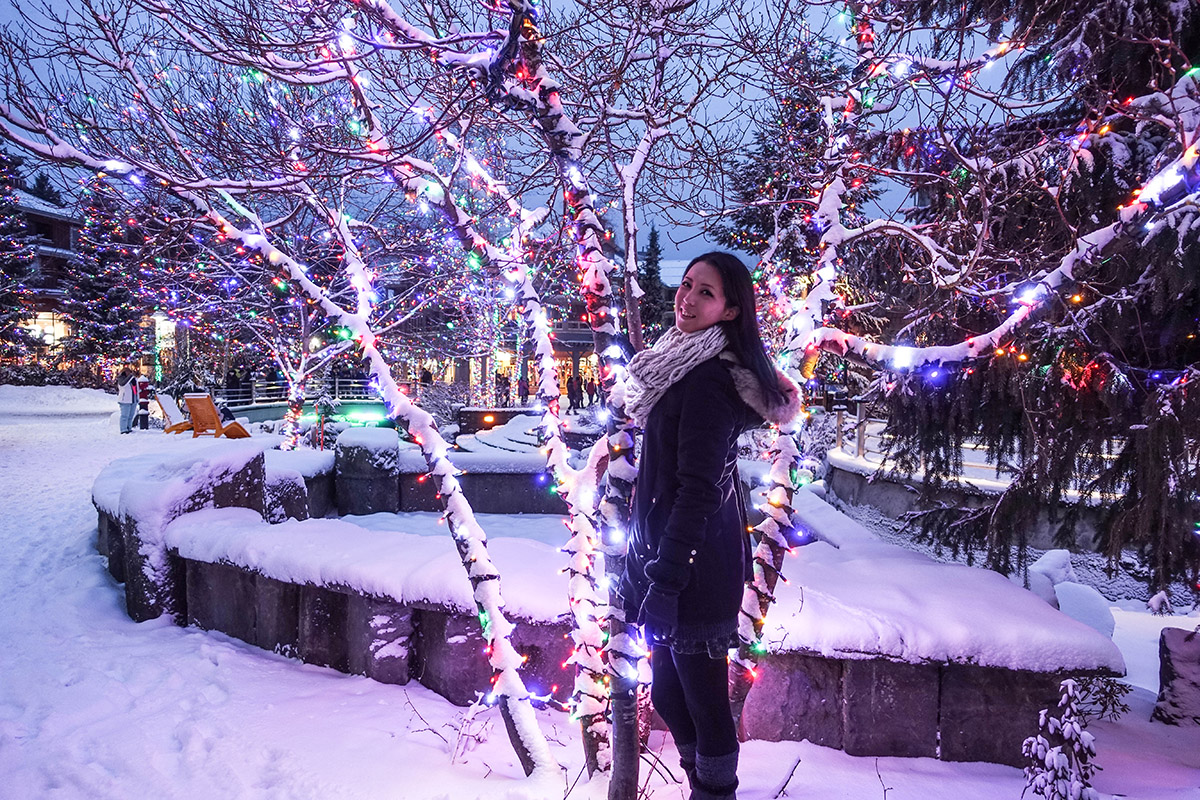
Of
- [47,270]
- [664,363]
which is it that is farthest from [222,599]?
[47,270]

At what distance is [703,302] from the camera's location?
2178 mm

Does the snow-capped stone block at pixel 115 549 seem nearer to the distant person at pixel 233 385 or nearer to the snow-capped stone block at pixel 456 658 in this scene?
the snow-capped stone block at pixel 456 658

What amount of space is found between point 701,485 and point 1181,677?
3.93 m

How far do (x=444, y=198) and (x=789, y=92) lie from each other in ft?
9.04

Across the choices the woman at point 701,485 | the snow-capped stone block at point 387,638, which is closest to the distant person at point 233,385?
the snow-capped stone block at point 387,638

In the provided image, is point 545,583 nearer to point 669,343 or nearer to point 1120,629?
point 669,343

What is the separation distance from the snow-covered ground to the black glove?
111 cm

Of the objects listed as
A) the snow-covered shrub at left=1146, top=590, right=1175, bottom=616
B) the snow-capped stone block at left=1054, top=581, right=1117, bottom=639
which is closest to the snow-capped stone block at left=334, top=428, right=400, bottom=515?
the snow-capped stone block at left=1054, top=581, right=1117, bottom=639

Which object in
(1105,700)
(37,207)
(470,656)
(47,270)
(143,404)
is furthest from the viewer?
(47,270)

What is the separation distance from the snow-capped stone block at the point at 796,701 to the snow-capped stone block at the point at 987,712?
1.66ft

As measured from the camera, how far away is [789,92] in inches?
171

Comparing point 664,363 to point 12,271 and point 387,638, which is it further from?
point 12,271

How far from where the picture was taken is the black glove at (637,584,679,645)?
1997 millimetres

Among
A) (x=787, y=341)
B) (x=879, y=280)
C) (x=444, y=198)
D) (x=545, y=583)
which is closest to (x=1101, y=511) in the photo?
(x=879, y=280)
